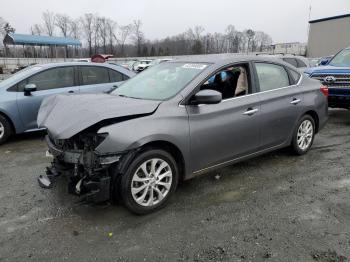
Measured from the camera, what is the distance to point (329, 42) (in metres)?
48.3

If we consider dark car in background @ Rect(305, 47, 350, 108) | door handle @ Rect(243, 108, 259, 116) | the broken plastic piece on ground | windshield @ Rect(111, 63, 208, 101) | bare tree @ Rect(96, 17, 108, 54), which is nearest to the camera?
the broken plastic piece on ground

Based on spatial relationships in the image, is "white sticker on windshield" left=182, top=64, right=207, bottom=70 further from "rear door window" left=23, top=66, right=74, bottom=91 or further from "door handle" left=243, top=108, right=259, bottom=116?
"rear door window" left=23, top=66, right=74, bottom=91

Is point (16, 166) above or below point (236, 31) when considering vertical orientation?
below

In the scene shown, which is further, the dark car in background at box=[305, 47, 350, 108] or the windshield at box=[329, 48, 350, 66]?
the windshield at box=[329, 48, 350, 66]

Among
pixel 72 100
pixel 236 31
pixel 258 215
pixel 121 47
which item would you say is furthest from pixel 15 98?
pixel 236 31

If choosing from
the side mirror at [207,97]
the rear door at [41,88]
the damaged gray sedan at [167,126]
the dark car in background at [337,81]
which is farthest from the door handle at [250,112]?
the dark car in background at [337,81]

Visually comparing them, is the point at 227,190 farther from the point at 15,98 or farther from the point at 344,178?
the point at 15,98

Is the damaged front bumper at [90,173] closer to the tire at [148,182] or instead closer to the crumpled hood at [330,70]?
the tire at [148,182]

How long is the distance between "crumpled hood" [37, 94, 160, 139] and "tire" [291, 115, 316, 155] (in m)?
2.65

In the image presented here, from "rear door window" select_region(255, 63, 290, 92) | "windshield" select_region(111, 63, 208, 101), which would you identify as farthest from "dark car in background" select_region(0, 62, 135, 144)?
"rear door window" select_region(255, 63, 290, 92)

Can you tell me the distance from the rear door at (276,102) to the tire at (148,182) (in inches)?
64.1

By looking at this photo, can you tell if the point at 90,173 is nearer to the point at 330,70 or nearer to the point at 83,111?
the point at 83,111

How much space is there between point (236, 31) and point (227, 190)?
90.7 meters

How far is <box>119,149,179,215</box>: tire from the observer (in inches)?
133
